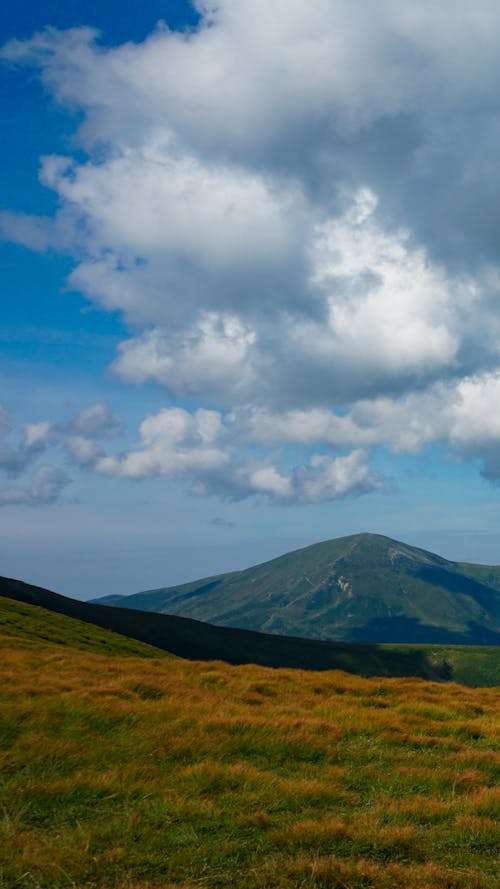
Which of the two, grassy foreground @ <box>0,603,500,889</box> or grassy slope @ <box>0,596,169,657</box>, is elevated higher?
grassy foreground @ <box>0,603,500,889</box>

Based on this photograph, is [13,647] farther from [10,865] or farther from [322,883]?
[322,883]

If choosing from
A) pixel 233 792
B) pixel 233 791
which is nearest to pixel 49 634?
pixel 233 791

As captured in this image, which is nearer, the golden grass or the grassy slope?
the golden grass

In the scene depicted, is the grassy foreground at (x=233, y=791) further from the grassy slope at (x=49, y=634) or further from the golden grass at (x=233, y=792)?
the grassy slope at (x=49, y=634)

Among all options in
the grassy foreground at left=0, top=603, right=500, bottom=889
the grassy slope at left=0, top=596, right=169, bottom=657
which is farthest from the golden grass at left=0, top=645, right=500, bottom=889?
the grassy slope at left=0, top=596, right=169, bottom=657

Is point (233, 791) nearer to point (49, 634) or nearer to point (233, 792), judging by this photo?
point (233, 792)

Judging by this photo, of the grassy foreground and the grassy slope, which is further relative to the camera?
the grassy slope

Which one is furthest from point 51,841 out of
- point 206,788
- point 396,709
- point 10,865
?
point 396,709

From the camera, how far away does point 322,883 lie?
8086mm

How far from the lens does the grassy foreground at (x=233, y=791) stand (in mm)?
8406

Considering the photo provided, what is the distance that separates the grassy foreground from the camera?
8406 mm

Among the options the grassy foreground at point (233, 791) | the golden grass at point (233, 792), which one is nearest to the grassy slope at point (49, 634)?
the grassy foreground at point (233, 791)

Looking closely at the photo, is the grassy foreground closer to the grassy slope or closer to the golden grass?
the golden grass

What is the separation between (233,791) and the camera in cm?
1142
